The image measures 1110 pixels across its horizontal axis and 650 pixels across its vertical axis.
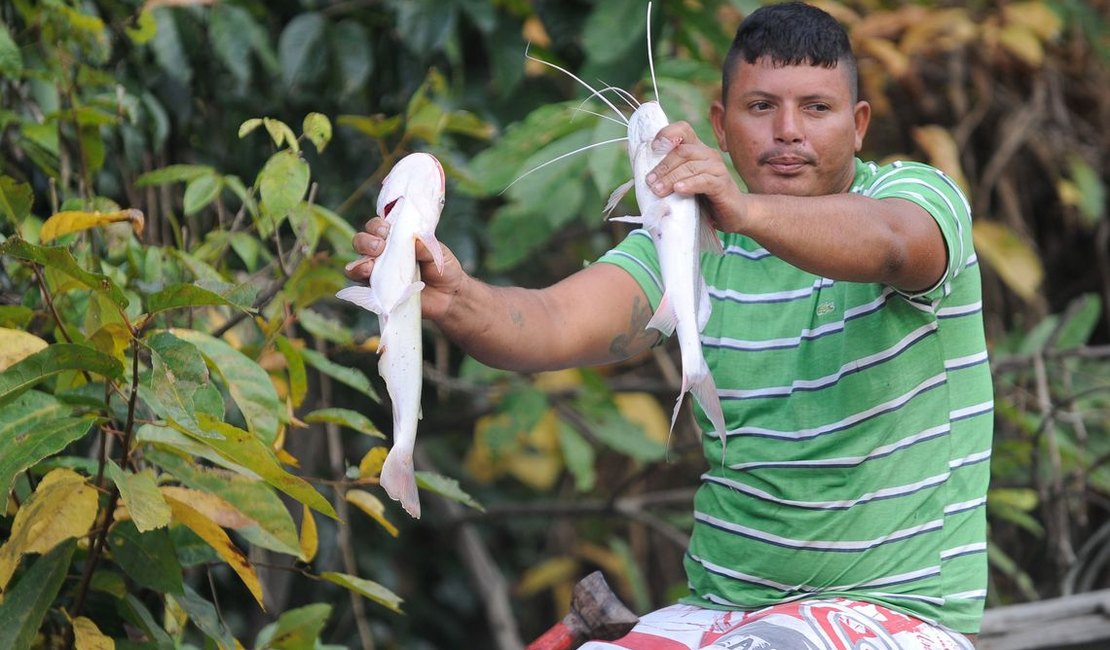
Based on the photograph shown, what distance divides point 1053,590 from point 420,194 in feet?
9.09

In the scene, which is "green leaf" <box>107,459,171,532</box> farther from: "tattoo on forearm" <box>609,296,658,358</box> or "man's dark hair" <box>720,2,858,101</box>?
"man's dark hair" <box>720,2,858,101</box>

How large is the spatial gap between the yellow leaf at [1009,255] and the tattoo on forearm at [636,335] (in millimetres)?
2470

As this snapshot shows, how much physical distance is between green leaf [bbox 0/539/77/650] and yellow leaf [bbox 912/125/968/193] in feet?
10.1

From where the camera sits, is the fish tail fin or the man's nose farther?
the man's nose

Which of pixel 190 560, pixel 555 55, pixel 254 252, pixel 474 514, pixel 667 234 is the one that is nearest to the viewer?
pixel 667 234

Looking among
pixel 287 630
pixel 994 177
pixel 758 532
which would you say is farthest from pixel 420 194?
pixel 994 177

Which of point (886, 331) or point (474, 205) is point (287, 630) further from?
point (474, 205)

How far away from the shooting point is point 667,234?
1.67m

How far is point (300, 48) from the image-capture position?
3.35 metres

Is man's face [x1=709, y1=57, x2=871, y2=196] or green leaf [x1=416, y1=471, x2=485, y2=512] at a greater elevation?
man's face [x1=709, y1=57, x2=871, y2=196]

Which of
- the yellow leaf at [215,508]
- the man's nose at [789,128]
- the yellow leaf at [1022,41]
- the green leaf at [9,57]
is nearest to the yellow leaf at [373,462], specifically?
the yellow leaf at [215,508]

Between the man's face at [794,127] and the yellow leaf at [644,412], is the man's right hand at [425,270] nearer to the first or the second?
the man's face at [794,127]

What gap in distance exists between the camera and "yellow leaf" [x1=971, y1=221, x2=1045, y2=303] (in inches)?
171

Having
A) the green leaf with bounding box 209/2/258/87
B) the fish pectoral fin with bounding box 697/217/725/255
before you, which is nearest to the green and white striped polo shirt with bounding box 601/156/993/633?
the fish pectoral fin with bounding box 697/217/725/255
